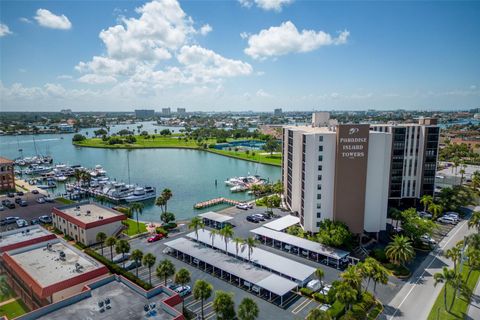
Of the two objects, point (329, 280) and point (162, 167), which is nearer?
point (329, 280)

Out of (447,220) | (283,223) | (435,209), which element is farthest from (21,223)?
(447,220)

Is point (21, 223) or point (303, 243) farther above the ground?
point (303, 243)

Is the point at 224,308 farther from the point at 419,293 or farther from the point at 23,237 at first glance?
the point at 23,237

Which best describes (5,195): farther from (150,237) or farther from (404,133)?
(404,133)

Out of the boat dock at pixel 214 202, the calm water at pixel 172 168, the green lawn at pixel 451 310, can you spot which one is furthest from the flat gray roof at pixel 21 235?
the green lawn at pixel 451 310

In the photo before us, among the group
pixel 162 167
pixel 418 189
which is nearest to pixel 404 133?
pixel 418 189

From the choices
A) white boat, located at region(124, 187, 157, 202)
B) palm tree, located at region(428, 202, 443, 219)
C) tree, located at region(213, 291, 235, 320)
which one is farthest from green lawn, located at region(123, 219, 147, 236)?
palm tree, located at region(428, 202, 443, 219)

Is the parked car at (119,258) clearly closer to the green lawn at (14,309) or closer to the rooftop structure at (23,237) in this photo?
the rooftop structure at (23,237)
